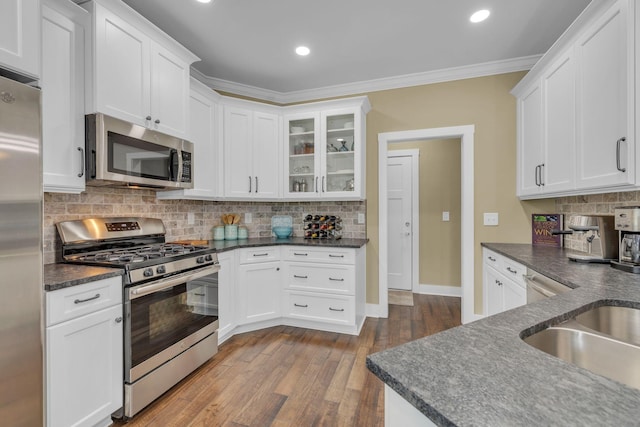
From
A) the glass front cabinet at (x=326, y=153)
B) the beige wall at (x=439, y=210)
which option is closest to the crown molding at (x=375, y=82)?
the glass front cabinet at (x=326, y=153)

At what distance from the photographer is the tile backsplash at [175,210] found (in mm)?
1899

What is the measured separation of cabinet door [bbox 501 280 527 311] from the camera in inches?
81.7

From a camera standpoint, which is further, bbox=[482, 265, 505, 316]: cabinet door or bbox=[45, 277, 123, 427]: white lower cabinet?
bbox=[482, 265, 505, 316]: cabinet door

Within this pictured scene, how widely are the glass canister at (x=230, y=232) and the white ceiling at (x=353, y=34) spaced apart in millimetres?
1667

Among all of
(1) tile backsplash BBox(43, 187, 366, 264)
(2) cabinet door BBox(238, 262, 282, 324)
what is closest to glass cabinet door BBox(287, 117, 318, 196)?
(1) tile backsplash BBox(43, 187, 366, 264)

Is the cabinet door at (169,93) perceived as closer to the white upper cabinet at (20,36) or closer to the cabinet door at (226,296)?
the white upper cabinet at (20,36)

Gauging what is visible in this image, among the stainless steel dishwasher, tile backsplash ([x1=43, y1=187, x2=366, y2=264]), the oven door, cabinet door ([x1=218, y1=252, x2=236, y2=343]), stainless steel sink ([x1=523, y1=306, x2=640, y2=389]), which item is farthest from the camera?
cabinet door ([x1=218, y1=252, x2=236, y2=343])

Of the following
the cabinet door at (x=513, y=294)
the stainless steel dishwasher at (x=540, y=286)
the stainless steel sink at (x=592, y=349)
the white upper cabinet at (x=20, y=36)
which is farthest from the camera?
the cabinet door at (x=513, y=294)

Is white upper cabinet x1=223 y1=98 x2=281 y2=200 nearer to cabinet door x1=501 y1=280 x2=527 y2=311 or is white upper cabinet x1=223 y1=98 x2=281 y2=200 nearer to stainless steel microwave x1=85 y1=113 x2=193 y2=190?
stainless steel microwave x1=85 y1=113 x2=193 y2=190

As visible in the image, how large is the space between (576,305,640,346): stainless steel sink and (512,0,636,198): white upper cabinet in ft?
2.41

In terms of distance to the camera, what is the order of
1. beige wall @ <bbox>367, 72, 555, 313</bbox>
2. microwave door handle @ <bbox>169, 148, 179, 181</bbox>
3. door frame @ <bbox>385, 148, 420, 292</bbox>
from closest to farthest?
microwave door handle @ <bbox>169, 148, 179, 181</bbox> < beige wall @ <bbox>367, 72, 555, 313</bbox> < door frame @ <bbox>385, 148, 420, 292</bbox>

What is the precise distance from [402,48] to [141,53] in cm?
216

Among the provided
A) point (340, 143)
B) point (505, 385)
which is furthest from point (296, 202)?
point (505, 385)

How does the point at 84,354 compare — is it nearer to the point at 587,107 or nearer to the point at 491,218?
the point at 587,107
